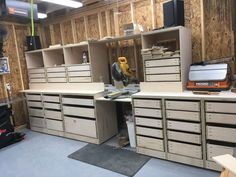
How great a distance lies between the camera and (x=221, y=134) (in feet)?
7.06

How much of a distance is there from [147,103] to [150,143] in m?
0.54

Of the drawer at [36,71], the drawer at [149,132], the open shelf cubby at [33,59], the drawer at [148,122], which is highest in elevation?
the open shelf cubby at [33,59]

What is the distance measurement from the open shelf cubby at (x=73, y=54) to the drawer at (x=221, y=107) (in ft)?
7.63

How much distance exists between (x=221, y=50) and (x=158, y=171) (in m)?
1.82

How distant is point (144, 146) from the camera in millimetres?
2752

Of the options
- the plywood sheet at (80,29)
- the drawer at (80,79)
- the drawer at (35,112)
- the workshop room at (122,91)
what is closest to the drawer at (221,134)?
the workshop room at (122,91)

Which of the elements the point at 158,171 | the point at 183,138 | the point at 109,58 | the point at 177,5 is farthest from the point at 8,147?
the point at 177,5

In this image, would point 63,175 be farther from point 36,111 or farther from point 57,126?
point 36,111

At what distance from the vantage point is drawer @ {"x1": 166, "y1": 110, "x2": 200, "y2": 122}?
2.29m

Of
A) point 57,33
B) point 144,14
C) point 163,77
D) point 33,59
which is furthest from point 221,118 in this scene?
point 33,59

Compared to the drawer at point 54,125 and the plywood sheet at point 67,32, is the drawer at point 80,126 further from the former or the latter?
the plywood sheet at point 67,32

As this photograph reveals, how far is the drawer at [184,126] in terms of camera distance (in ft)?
7.56

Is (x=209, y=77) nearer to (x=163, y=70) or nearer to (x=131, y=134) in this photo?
(x=163, y=70)

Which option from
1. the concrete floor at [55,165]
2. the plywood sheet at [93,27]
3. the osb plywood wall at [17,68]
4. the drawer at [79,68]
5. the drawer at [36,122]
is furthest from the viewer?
the osb plywood wall at [17,68]
